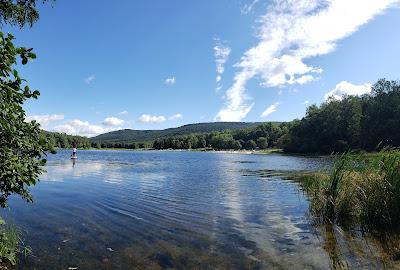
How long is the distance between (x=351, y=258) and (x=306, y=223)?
15.2 ft

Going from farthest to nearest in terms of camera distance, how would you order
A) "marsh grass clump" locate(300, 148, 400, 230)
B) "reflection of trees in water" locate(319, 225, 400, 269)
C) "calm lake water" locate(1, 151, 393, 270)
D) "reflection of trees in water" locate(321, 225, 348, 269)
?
"marsh grass clump" locate(300, 148, 400, 230) → "calm lake water" locate(1, 151, 393, 270) → "reflection of trees in water" locate(321, 225, 348, 269) → "reflection of trees in water" locate(319, 225, 400, 269)

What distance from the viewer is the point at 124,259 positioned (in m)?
10.0

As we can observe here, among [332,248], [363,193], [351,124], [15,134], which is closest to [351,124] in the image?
[351,124]

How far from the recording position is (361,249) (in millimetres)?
10617

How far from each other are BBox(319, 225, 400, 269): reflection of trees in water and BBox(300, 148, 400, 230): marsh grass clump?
726mm

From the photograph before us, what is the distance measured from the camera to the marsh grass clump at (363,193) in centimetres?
1180

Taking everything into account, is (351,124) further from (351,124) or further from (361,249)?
(361,249)

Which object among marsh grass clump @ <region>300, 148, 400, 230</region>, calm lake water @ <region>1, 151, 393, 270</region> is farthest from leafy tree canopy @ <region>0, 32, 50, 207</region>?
marsh grass clump @ <region>300, 148, 400, 230</region>

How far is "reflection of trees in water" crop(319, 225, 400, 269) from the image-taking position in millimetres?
9416

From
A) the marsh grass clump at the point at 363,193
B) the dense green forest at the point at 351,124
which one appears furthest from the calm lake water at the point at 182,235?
the dense green forest at the point at 351,124

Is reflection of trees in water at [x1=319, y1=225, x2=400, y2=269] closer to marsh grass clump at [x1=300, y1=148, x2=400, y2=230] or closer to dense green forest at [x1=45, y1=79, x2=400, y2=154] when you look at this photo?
marsh grass clump at [x1=300, y1=148, x2=400, y2=230]

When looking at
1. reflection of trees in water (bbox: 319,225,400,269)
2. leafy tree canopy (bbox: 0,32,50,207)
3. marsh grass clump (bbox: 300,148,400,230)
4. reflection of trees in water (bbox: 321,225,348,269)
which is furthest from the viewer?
marsh grass clump (bbox: 300,148,400,230)

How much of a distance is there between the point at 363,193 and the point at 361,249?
7.33 ft

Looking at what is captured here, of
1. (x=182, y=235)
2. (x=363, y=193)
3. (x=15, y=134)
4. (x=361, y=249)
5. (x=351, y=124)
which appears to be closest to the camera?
(x=15, y=134)
